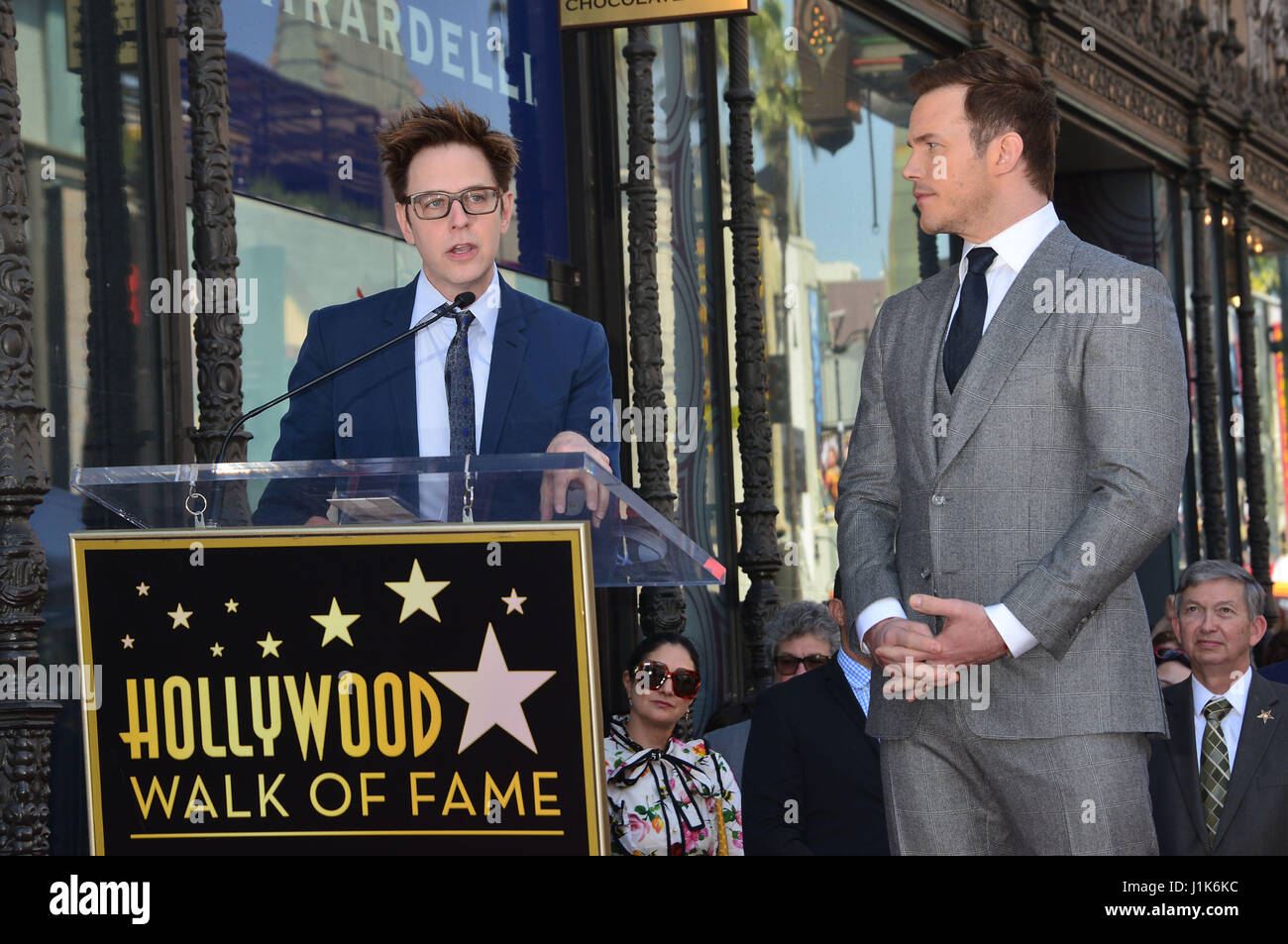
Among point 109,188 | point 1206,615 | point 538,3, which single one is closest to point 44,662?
point 109,188

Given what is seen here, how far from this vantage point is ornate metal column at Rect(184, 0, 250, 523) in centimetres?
643

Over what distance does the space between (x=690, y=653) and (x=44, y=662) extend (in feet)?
7.41

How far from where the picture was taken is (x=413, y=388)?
375 cm

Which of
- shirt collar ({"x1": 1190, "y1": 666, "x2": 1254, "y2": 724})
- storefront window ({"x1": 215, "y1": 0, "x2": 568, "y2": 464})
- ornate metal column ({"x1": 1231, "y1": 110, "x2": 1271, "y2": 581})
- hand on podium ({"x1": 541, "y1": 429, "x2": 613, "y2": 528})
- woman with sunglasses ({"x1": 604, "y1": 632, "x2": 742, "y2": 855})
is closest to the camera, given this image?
hand on podium ({"x1": 541, "y1": 429, "x2": 613, "y2": 528})

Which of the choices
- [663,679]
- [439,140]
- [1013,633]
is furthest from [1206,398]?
[1013,633]

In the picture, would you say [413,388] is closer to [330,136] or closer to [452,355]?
[452,355]

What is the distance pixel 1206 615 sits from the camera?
657 cm

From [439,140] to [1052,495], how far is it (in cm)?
146

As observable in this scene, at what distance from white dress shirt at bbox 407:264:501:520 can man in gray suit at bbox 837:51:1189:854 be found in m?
0.83

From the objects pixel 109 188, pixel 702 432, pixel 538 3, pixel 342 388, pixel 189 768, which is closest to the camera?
pixel 189 768

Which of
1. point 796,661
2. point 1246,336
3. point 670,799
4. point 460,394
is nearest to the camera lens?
point 460,394

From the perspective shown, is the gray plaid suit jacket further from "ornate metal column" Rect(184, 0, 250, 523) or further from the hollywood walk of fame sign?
"ornate metal column" Rect(184, 0, 250, 523)

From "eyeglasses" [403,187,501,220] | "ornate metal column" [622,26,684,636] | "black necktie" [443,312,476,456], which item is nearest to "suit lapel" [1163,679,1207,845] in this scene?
"black necktie" [443,312,476,456]
